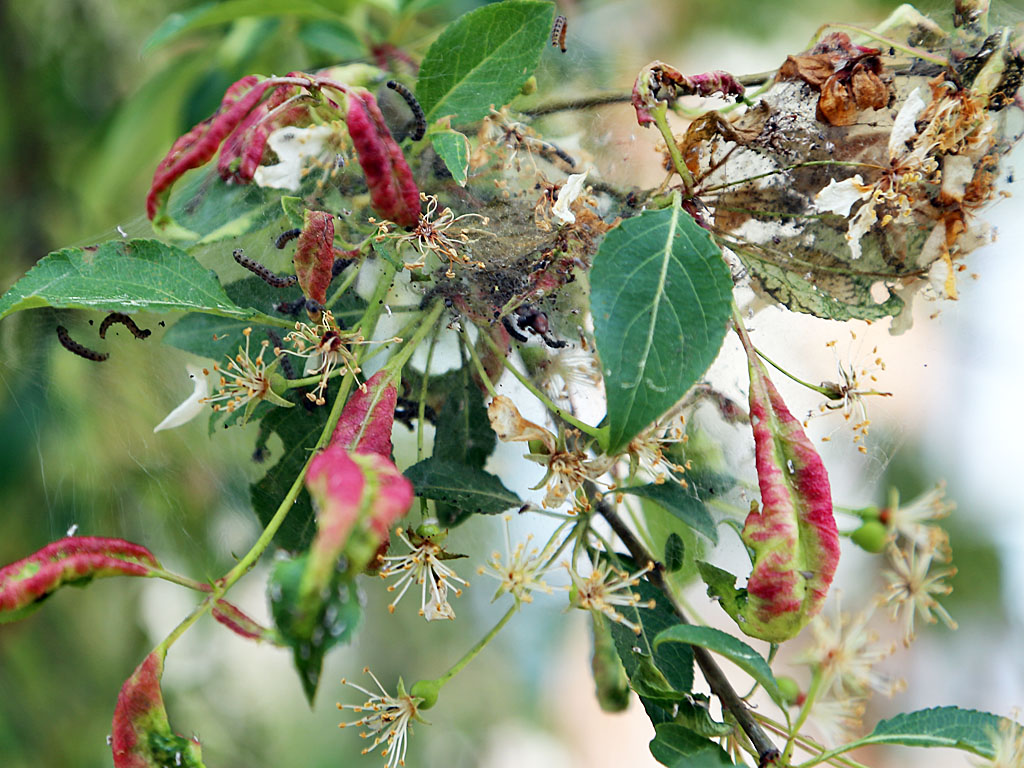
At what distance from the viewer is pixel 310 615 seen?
185 mm

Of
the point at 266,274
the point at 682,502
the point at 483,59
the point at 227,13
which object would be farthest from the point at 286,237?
the point at 227,13

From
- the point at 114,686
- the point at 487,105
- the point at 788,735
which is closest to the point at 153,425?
the point at 487,105

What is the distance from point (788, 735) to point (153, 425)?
366 mm

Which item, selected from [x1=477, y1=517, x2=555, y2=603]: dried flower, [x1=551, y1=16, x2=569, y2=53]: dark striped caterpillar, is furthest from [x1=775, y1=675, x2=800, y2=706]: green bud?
[x1=551, y1=16, x2=569, y2=53]: dark striped caterpillar

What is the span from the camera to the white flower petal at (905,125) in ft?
1.04

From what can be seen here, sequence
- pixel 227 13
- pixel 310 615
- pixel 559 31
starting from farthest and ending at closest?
pixel 227 13 < pixel 559 31 < pixel 310 615

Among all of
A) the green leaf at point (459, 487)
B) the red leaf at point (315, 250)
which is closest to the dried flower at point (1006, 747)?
the green leaf at point (459, 487)

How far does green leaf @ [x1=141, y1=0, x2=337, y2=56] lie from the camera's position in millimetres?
541

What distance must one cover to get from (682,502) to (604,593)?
0.21ft

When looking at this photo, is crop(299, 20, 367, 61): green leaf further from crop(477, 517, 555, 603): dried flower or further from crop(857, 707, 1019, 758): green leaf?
crop(857, 707, 1019, 758): green leaf

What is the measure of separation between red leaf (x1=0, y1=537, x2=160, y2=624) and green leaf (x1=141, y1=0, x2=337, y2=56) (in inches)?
15.8

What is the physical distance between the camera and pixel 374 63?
571 millimetres

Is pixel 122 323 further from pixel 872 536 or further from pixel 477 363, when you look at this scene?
pixel 872 536

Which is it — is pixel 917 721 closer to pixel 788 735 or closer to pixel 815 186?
pixel 788 735
